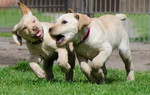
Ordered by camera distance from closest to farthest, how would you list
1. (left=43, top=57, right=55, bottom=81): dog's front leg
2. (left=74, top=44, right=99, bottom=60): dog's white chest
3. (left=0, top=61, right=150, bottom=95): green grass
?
(left=0, top=61, right=150, bottom=95): green grass → (left=74, top=44, right=99, bottom=60): dog's white chest → (left=43, top=57, right=55, bottom=81): dog's front leg

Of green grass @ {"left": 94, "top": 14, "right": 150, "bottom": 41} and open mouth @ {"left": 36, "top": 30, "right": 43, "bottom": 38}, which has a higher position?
open mouth @ {"left": 36, "top": 30, "right": 43, "bottom": 38}

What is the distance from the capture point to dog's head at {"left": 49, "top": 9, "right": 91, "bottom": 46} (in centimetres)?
826

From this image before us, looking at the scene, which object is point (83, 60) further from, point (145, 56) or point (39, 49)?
point (145, 56)

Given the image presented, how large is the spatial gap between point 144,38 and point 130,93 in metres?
9.08

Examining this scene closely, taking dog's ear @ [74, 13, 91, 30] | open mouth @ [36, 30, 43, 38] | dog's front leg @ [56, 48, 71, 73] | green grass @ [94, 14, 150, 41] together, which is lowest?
green grass @ [94, 14, 150, 41]

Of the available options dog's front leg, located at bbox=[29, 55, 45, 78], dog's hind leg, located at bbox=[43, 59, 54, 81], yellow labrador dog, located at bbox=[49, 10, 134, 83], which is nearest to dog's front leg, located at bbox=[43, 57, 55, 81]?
dog's hind leg, located at bbox=[43, 59, 54, 81]

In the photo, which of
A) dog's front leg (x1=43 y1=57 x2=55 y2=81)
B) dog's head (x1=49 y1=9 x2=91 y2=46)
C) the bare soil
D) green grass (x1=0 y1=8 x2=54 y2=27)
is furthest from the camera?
green grass (x1=0 y1=8 x2=54 y2=27)

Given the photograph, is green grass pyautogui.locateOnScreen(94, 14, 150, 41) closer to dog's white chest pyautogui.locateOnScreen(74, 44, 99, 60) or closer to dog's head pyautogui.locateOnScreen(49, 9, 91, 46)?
dog's white chest pyautogui.locateOnScreen(74, 44, 99, 60)

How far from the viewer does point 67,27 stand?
8.32 meters

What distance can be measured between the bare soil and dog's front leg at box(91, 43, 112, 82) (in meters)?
3.19

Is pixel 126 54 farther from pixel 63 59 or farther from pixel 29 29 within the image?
pixel 29 29

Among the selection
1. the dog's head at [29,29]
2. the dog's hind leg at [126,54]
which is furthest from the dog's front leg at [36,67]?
the dog's hind leg at [126,54]

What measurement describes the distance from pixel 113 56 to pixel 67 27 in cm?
549

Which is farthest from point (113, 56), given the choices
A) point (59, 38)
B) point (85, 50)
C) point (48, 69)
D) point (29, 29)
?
point (29, 29)
